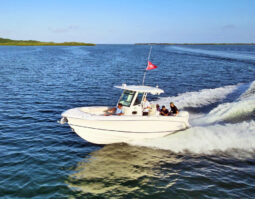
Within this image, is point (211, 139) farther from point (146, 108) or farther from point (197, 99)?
point (197, 99)

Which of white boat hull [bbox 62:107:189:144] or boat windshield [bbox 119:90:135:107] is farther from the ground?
boat windshield [bbox 119:90:135:107]

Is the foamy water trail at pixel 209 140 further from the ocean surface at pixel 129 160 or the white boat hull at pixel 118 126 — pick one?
the white boat hull at pixel 118 126

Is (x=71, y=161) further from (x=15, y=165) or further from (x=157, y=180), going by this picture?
(x=157, y=180)

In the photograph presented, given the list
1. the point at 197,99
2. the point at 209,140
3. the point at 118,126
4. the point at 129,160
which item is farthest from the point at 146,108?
the point at 197,99

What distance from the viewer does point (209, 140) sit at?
40.7ft

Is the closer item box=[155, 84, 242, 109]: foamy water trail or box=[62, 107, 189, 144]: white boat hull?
box=[62, 107, 189, 144]: white boat hull

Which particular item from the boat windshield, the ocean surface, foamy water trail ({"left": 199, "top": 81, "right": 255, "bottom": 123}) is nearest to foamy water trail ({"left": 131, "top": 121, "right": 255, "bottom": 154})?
the ocean surface

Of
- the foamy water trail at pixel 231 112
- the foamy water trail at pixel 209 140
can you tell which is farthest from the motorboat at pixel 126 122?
the foamy water trail at pixel 231 112

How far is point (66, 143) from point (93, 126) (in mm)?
2197

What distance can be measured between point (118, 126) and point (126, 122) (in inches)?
18.0

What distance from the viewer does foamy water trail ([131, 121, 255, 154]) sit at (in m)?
11.9

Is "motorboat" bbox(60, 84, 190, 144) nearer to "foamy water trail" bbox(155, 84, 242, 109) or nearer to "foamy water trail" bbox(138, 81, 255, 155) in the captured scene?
"foamy water trail" bbox(138, 81, 255, 155)

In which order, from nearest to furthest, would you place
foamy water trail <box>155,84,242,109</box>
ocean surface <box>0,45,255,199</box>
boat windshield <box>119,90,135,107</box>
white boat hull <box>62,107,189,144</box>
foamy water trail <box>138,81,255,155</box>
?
1. ocean surface <box>0,45,255,199</box>
2. white boat hull <box>62,107,189,144</box>
3. foamy water trail <box>138,81,255,155</box>
4. boat windshield <box>119,90,135,107</box>
5. foamy water trail <box>155,84,242,109</box>

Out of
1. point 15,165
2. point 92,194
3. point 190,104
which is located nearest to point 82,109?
point 15,165
